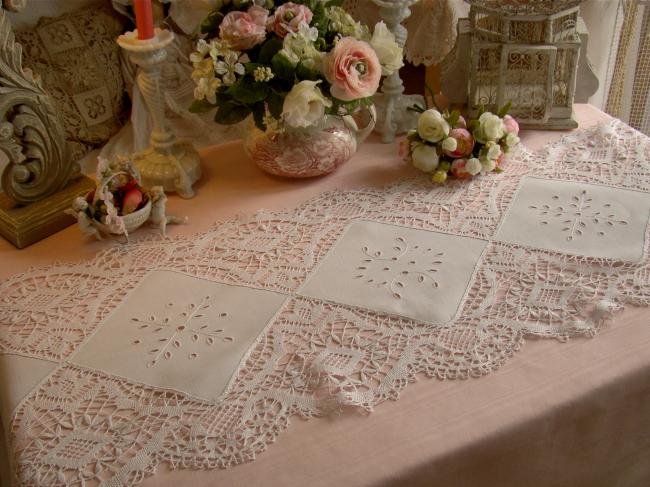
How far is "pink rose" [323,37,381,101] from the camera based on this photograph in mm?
1157

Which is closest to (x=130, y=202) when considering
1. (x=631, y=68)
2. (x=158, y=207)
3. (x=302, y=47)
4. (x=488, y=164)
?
(x=158, y=207)

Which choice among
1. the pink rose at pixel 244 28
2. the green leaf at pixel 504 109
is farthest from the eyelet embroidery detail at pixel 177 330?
the green leaf at pixel 504 109

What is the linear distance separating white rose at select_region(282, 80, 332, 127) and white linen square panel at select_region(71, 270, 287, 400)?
29 cm

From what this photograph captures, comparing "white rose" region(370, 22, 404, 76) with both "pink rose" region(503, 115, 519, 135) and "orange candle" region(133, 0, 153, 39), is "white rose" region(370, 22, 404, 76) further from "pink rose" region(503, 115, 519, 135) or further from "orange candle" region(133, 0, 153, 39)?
"orange candle" region(133, 0, 153, 39)

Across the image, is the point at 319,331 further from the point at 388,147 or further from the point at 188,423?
the point at 388,147

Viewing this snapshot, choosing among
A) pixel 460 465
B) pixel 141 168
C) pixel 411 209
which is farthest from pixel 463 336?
pixel 141 168

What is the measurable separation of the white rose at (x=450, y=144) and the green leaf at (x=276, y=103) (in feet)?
0.98

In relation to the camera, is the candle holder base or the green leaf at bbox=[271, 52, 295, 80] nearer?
the green leaf at bbox=[271, 52, 295, 80]

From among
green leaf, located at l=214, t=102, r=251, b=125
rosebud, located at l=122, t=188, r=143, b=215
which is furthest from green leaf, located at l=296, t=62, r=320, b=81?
rosebud, located at l=122, t=188, r=143, b=215

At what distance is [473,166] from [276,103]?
1.20 ft

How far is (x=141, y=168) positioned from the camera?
1.34 meters

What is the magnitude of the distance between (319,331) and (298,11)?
20.5 inches

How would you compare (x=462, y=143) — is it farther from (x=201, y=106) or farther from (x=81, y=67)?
(x=81, y=67)

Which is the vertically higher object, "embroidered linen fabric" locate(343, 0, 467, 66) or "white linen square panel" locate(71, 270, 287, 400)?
"embroidered linen fabric" locate(343, 0, 467, 66)
